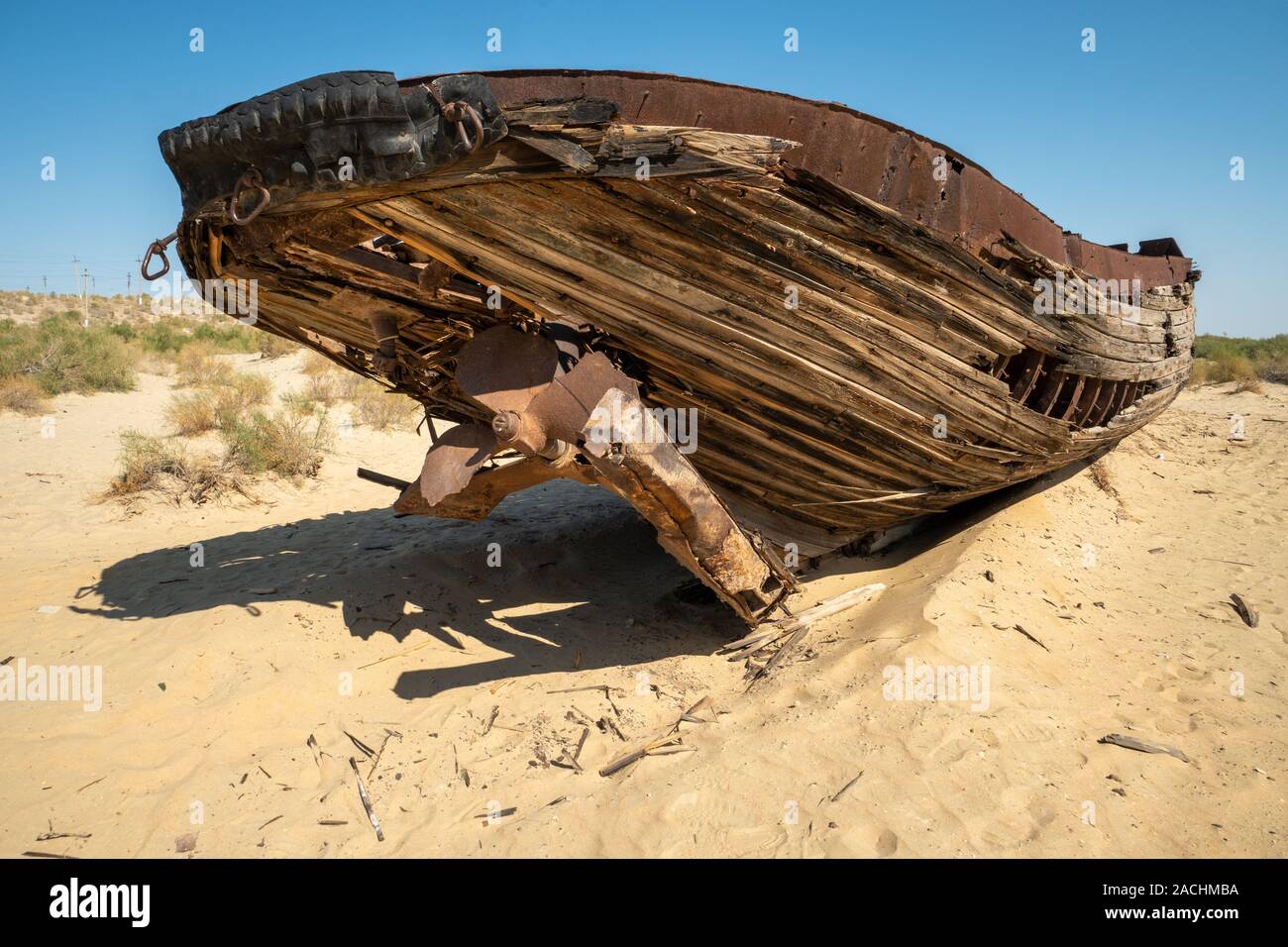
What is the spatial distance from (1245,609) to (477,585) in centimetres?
473

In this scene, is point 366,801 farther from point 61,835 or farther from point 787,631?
point 787,631

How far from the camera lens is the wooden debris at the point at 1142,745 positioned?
3018mm

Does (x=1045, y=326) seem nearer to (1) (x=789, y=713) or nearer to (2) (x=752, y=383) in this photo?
(2) (x=752, y=383)

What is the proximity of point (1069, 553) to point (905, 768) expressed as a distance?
2792mm

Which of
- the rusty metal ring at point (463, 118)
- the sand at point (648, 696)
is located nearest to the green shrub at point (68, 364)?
the sand at point (648, 696)

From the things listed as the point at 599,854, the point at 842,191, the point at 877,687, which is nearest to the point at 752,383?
the point at 842,191

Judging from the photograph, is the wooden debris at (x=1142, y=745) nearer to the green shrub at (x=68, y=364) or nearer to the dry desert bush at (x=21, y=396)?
the dry desert bush at (x=21, y=396)

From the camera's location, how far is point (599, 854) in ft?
9.12

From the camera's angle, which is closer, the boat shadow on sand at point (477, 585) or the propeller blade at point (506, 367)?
the propeller blade at point (506, 367)

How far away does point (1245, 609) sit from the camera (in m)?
4.24

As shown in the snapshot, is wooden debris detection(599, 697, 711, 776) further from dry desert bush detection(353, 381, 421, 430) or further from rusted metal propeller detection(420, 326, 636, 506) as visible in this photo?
dry desert bush detection(353, 381, 421, 430)

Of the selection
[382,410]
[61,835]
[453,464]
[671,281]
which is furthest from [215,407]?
[671,281]

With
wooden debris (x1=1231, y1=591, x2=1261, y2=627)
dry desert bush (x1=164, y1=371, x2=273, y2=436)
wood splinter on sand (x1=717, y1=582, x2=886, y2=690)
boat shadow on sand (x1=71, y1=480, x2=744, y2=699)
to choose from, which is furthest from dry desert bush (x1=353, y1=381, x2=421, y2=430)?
wooden debris (x1=1231, y1=591, x2=1261, y2=627)

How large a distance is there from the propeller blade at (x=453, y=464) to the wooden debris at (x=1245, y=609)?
4205 mm
